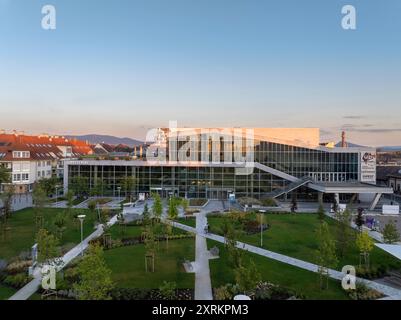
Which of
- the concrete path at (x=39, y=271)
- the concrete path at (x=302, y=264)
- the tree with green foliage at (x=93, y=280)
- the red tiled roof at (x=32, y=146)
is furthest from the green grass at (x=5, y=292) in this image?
the red tiled roof at (x=32, y=146)

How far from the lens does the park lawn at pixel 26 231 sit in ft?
69.3

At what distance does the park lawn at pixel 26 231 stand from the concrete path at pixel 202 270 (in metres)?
8.91

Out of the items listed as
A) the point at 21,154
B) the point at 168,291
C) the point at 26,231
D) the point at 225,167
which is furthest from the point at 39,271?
the point at 21,154

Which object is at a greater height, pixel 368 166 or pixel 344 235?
pixel 368 166

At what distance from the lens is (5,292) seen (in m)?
14.8

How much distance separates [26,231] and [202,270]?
16095mm

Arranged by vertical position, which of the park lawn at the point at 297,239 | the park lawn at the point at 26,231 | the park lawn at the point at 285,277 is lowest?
the park lawn at the point at 297,239

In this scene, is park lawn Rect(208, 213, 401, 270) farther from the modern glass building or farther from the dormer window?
the dormer window

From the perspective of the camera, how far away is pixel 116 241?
74.5 feet

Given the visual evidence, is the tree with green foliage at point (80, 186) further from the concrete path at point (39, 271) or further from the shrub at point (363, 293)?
the shrub at point (363, 293)

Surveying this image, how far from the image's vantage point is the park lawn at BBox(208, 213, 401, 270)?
19.5 m

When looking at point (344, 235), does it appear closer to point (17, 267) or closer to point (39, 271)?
point (39, 271)
